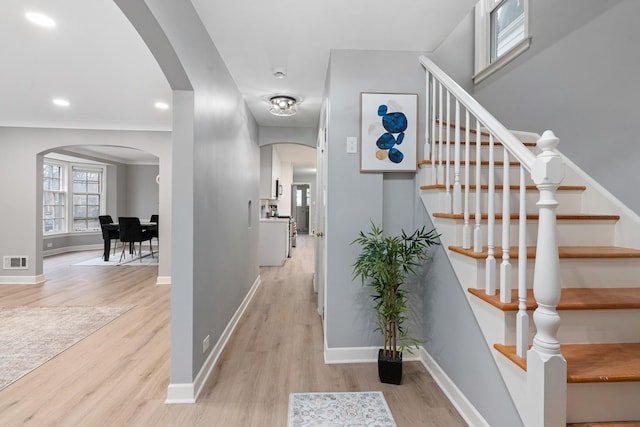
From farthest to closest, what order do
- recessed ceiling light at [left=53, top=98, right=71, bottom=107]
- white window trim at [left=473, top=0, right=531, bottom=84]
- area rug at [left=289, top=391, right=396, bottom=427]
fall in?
recessed ceiling light at [left=53, top=98, right=71, bottom=107], white window trim at [left=473, top=0, right=531, bottom=84], area rug at [left=289, top=391, right=396, bottom=427]

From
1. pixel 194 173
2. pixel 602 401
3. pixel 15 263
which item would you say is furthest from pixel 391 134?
pixel 15 263

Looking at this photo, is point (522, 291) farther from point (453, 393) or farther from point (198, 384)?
point (198, 384)

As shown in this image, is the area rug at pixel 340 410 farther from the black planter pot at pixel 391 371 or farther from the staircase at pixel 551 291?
the staircase at pixel 551 291

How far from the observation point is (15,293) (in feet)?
13.8

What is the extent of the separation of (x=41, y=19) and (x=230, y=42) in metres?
1.25

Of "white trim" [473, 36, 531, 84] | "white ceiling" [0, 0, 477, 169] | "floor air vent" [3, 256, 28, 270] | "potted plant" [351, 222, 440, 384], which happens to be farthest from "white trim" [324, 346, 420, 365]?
"floor air vent" [3, 256, 28, 270]

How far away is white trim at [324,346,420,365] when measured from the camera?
2.37 meters

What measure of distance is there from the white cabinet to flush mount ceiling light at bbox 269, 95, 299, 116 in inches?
118

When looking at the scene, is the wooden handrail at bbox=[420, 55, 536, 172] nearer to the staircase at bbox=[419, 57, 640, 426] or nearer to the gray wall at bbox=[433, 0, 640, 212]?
the staircase at bbox=[419, 57, 640, 426]

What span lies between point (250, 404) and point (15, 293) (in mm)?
4465

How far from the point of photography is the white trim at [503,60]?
2697 mm

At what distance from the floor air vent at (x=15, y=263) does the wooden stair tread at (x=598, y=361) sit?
20.8ft

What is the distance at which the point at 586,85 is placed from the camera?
6.95 feet

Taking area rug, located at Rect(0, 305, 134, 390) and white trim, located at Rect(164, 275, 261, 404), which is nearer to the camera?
white trim, located at Rect(164, 275, 261, 404)
